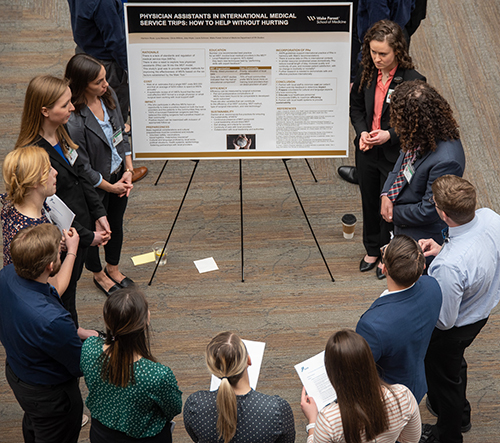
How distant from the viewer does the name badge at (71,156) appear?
3.18m

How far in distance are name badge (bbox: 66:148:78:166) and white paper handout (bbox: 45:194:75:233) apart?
0.77 feet

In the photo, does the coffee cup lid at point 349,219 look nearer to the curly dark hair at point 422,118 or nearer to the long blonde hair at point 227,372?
the curly dark hair at point 422,118

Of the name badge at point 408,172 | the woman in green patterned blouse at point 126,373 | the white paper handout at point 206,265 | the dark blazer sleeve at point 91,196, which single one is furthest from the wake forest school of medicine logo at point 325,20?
the woman in green patterned blouse at point 126,373

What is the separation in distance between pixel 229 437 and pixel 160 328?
1.82m

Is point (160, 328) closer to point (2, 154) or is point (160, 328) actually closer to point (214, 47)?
point (214, 47)

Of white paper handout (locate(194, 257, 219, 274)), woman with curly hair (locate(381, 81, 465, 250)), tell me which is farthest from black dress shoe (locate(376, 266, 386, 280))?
white paper handout (locate(194, 257, 219, 274))

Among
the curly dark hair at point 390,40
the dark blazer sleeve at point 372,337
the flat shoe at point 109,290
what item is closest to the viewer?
the dark blazer sleeve at point 372,337

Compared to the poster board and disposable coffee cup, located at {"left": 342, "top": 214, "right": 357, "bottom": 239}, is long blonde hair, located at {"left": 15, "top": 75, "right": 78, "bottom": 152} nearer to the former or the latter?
the poster board

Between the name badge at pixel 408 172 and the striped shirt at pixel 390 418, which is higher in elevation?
the name badge at pixel 408 172

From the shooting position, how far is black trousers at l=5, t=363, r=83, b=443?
8.32 ft

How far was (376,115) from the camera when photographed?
3801 mm

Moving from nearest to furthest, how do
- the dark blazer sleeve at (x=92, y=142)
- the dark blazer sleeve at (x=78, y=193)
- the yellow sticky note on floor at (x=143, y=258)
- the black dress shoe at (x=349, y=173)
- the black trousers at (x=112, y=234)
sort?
the dark blazer sleeve at (x=78, y=193), the dark blazer sleeve at (x=92, y=142), the black trousers at (x=112, y=234), the yellow sticky note on floor at (x=143, y=258), the black dress shoe at (x=349, y=173)

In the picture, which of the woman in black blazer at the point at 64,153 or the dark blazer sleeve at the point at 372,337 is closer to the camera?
the dark blazer sleeve at the point at 372,337

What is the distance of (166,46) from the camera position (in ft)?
11.9
